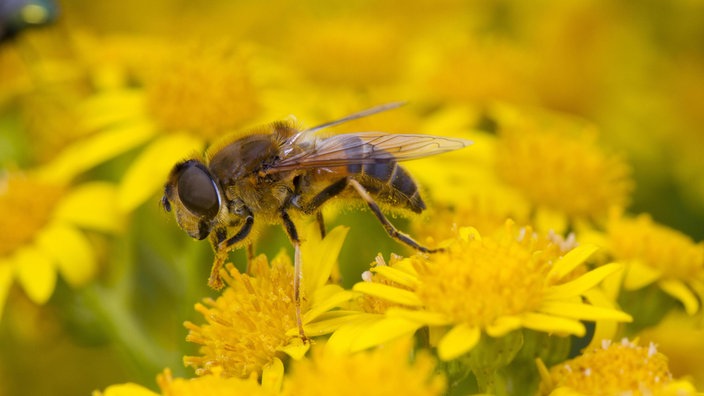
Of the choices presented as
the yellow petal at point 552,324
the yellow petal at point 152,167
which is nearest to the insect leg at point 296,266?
the yellow petal at point 552,324

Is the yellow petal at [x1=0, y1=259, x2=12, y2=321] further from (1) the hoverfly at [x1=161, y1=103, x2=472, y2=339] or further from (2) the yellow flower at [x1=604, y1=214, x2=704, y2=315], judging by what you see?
(2) the yellow flower at [x1=604, y1=214, x2=704, y2=315]

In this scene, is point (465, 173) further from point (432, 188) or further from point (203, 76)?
point (203, 76)

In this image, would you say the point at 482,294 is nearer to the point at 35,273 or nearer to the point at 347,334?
the point at 347,334

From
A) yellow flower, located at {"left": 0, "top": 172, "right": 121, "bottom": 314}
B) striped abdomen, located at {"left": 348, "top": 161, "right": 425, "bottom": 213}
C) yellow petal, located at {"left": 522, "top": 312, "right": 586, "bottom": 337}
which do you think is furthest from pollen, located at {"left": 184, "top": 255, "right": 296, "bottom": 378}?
yellow flower, located at {"left": 0, "top": 172, "right": 121, "bottom": 314}

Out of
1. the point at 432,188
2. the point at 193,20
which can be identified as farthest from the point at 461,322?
the point at 193,20

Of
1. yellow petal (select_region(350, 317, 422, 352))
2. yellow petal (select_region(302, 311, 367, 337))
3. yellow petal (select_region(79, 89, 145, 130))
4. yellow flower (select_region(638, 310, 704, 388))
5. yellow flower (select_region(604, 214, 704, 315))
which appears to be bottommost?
yellow flower (select_region(638, 310, 704, 388))

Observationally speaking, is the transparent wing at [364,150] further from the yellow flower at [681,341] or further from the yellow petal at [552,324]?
the yellow flower at [681,341]

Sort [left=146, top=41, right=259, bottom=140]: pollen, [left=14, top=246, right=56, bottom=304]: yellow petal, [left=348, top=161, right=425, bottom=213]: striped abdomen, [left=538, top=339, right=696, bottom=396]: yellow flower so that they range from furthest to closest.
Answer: [left=146, top=41, right=259, bottom=140]: pollen < [left=14, top=246, right=56, bottom=304]: yellow petal < [left=348, top=161, right=425, bottom=213]: striped abdomen < [left=538, top=339, right=696, bottom=396]: yellow flower
